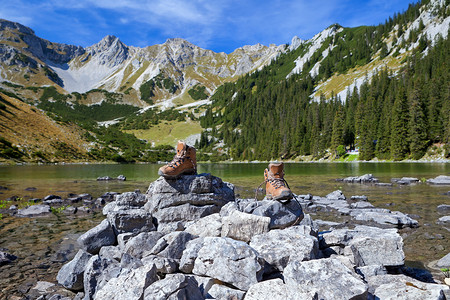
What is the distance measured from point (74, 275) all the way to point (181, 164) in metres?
5.19

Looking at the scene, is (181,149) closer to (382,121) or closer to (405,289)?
(405,289)

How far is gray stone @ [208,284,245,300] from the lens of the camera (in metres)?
4.95

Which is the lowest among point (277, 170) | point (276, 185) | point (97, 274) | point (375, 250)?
point (97, 274)

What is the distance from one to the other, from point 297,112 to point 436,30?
108576 millimetres

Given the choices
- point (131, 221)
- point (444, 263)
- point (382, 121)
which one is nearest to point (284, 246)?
point (444, 263)

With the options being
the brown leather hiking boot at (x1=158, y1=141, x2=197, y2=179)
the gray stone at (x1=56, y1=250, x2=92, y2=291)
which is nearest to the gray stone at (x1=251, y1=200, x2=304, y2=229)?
the brown leather hiking boot at (x1=158, y1=141, x2=197, y2=179)

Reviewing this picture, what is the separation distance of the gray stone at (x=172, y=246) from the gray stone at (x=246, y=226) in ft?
4.00

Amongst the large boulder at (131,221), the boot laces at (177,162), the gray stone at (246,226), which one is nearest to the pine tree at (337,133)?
the boot laces at (177,162)

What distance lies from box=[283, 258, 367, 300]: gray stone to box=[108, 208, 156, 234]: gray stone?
629 centimetres

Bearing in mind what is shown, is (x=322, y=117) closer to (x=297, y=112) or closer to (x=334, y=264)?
(x=297, y=112)

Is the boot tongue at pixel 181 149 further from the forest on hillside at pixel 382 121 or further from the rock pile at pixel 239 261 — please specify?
the forest on hillside at pixel 382 121

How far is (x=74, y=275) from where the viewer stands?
6.76 m

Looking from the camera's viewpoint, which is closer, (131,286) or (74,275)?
(131,286)

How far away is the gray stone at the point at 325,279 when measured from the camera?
15.3 feet
